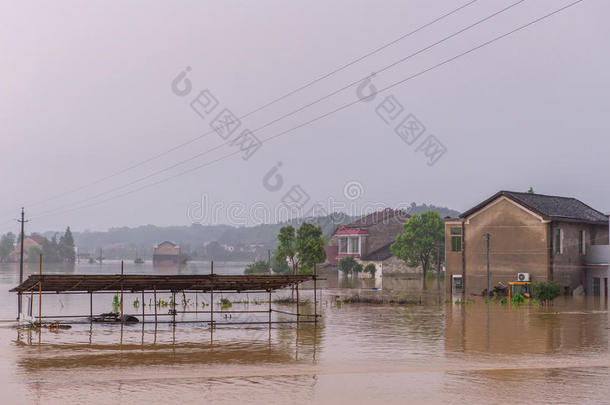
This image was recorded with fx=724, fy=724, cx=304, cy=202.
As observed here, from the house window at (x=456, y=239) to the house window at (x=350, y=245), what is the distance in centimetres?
5116

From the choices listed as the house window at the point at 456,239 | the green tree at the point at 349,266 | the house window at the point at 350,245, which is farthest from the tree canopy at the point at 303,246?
the house window at the point at 350,245

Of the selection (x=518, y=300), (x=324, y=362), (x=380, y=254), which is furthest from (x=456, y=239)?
(x=380, y=254)

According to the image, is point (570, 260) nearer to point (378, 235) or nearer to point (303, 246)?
point (303, 246)

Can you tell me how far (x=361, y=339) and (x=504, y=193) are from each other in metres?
33.8

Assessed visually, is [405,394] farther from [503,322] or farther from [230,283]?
[503,322]

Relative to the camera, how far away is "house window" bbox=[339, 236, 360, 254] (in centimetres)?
12188

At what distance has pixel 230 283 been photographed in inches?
1622

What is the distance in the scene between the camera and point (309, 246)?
278 feet

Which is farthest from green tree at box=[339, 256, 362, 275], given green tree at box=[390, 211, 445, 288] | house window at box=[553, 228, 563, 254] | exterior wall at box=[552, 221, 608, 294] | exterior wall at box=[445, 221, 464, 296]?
house window at box=[553, 228, 563, 254]

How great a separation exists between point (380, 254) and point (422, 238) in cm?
2114

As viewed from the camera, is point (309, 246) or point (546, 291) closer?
point (546, 291)

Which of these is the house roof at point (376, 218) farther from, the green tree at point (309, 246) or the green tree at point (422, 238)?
the green tree at point (309, 246)

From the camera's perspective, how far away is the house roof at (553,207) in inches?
2512

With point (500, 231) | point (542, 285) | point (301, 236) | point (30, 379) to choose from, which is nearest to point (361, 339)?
point (30, 379)
